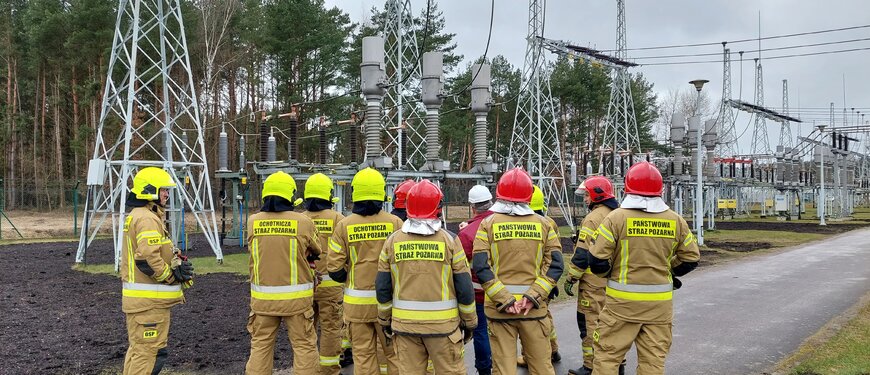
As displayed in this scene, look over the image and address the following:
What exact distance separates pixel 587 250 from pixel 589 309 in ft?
4.14

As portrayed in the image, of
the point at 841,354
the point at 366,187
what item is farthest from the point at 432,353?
the point at 841,354

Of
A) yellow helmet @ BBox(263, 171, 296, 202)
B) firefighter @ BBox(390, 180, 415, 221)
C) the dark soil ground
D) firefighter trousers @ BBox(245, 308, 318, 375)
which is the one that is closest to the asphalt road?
firefighter @ BBox(390, 180, 415, 221)

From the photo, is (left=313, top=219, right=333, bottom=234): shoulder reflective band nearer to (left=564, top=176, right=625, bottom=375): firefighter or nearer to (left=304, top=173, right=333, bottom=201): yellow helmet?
(left=304, top=173, right=333, bottom=201): yellow helmet

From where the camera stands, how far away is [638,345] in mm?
4812

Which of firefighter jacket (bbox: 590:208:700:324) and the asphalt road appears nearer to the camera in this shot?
firefighter jacket (bbox: 590:208:700:324)

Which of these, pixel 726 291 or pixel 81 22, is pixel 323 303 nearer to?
pixel 726 291

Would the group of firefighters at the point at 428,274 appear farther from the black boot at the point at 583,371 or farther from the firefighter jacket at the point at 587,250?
the black boot at the point at 583,371

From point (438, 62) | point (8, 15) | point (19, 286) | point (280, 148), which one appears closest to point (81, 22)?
point (8, 15)

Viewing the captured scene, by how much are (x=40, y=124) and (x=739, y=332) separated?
43414 millimetres

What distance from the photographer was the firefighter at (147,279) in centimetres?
504

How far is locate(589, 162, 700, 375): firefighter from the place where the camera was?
474cm

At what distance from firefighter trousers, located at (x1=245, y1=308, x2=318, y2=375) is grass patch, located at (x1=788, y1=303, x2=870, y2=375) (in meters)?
5.02

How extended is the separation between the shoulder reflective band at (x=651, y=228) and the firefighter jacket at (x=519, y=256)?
2.13 feet

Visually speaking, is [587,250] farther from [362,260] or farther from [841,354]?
[841,354]
